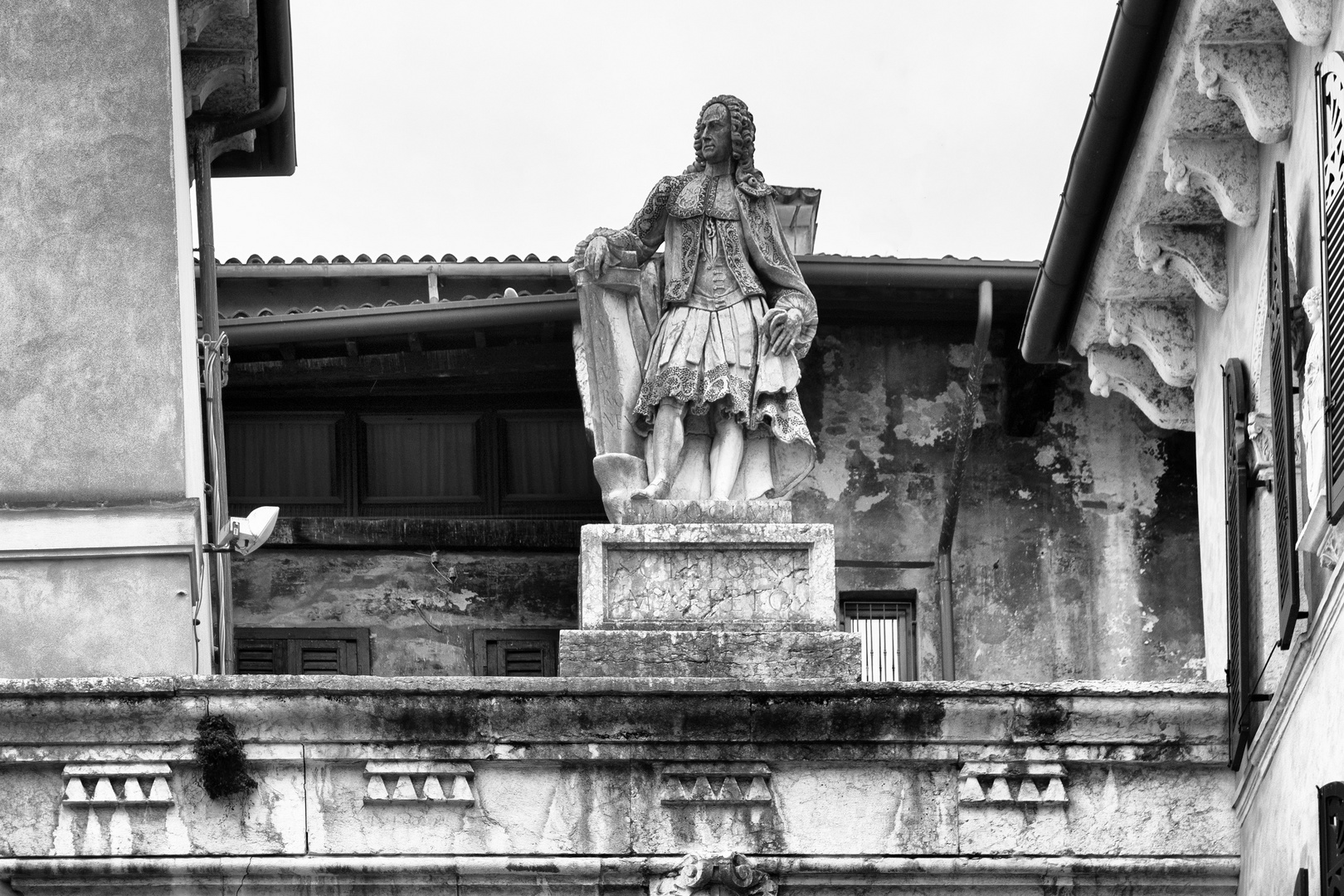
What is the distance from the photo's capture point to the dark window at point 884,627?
792 inches

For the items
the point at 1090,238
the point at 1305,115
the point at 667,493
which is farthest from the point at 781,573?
the point at 1305,115

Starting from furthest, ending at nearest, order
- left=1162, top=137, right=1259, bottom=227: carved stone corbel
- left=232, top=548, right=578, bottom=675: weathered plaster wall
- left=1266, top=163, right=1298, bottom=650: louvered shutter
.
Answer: left=232, top=548, right=578, bottom=675: weathered plaster wall, left=1162, top=137, right=1259, bottom=227: carved stone corbel, left=1266, top=163, right=1298, bottom=650: louvered shutter

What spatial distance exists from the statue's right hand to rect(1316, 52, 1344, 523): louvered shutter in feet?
16.7

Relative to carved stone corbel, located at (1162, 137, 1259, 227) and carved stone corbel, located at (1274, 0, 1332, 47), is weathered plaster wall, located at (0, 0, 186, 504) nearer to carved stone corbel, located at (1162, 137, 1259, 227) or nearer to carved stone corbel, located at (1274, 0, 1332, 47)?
carved stone corbel, located at (1162, 137, 1259, 227)

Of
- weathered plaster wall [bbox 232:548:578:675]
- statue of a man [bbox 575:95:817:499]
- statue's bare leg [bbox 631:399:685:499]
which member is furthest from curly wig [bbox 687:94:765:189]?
weathered plaster wall [bbox 232:548:578:675]

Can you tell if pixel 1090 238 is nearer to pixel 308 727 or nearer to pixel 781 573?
pixel 781 573

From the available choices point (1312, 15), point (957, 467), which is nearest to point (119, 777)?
point (957, 467)

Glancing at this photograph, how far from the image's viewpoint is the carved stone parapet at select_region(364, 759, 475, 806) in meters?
15.6

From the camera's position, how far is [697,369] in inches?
668

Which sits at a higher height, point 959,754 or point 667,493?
point 667,493

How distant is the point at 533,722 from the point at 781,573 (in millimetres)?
1556

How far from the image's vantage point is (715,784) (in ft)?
51.6

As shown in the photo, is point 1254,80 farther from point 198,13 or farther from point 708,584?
point 198,13

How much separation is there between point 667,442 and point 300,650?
4162 mm
